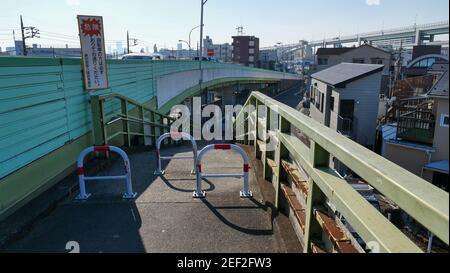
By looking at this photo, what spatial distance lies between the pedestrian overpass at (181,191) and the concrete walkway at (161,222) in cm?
2

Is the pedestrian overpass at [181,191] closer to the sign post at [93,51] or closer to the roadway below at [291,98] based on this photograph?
the sign post at [93,51]

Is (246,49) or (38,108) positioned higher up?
(246,49)

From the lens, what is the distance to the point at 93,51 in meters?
6.94

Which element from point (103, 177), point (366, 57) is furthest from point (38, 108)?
point (366, 57)

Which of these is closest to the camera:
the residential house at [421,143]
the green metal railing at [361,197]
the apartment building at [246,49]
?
the green metal railing at [361,197]

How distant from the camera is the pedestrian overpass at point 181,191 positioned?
1865 mm

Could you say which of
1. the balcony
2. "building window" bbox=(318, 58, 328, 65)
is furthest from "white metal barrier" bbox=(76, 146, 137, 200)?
"building window" bbox=(318, 58, 328, 65)

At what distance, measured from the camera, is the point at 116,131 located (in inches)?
325

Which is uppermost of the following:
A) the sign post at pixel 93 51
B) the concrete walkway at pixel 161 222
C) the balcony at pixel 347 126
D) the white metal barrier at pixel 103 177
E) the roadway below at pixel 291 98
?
the sign post at pixel 93 51

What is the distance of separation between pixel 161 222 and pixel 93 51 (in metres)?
4.44

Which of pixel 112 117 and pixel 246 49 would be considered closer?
pixel 112 117

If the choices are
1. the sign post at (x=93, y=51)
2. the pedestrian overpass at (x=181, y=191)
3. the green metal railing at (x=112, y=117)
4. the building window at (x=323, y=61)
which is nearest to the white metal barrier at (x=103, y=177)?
the pedestrian overpass at (x=181, y=191)

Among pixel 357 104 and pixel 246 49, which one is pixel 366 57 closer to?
pixel 357 104

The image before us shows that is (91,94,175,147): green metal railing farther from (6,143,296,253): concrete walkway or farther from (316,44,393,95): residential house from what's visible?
(316,44,393,95): residential house
